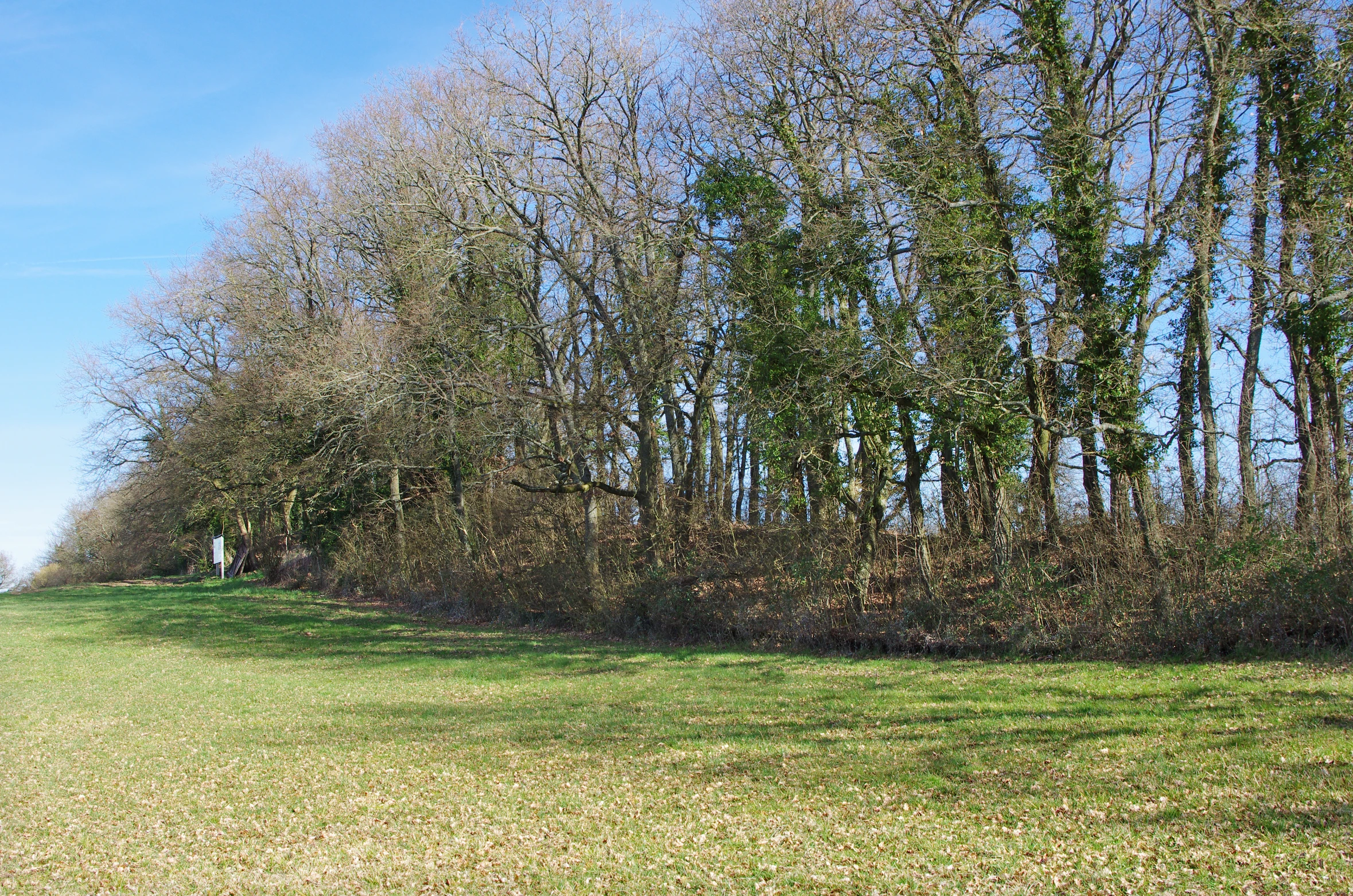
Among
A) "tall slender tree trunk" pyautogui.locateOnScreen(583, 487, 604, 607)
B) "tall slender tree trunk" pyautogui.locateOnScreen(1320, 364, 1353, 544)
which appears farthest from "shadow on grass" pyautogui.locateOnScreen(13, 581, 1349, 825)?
"tall slender tree trunk" pyautogui.locateOnScreen(1320, 364, 1353, 544)

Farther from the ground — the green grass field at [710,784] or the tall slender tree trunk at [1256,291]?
the tall slender tree trunk at [1256,291]

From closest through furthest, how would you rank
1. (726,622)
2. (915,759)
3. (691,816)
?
(691,816)
(915,759)
(726,622)

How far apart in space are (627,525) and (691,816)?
17.8 metres

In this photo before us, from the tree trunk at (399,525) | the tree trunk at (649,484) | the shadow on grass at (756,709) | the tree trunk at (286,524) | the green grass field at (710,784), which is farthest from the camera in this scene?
the tree trunk at (286,524)

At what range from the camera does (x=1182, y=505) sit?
48.8 ft

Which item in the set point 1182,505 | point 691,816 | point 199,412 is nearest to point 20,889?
point 691,816

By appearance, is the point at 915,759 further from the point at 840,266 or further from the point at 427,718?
the point at 840,266

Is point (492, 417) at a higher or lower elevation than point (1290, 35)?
lower

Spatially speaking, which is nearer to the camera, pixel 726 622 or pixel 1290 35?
pixel 1290 35

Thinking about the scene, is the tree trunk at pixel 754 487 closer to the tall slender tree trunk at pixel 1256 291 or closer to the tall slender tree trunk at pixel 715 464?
the tall slender tree trunk at pixel 715 464

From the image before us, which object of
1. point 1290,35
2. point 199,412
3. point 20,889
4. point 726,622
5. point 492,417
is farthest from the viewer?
point 199,412

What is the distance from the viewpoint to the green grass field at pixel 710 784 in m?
5.86

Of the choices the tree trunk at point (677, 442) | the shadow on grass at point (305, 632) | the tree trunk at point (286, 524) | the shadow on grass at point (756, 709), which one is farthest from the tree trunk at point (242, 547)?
the shadow on grass at point (756, 709)

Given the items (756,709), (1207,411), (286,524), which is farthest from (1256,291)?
(286,524)
